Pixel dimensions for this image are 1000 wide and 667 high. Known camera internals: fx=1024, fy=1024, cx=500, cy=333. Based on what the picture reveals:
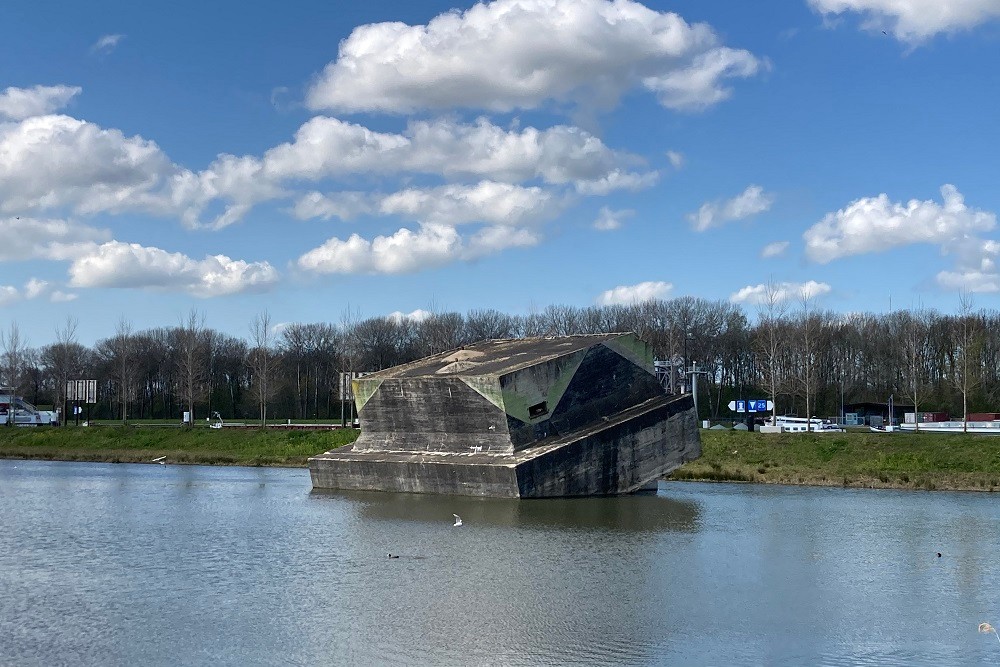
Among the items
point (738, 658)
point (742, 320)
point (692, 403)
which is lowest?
point (738, 658)

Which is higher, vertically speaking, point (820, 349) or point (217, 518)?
point (820, 349)

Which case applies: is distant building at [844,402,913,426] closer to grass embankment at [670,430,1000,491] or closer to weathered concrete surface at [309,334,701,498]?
grass embankment at [670,430,1000,491]

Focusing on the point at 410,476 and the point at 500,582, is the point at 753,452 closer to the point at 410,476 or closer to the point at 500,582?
the point at 410,476

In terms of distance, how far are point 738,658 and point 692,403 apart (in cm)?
1970

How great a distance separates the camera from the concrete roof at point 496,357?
103 ft

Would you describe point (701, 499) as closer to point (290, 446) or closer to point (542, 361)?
point (542, 361)

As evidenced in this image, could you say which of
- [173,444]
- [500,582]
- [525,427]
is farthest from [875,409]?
[500,582]

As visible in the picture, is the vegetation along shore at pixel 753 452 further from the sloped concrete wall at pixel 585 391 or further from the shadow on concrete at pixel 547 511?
the shadow on concrete at pixel 547 511

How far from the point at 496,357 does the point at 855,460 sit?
15.3m

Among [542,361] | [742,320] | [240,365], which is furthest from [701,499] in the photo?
[240,365]

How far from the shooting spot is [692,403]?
32.8 m

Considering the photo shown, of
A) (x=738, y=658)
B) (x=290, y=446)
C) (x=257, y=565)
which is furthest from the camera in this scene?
(x=290, y=446)

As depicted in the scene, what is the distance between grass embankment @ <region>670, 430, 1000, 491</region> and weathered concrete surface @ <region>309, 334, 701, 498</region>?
22.8ft

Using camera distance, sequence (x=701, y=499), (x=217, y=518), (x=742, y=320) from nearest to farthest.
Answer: (x=217, y=518) < (x=701, y=499) < (x=742, y=320)
